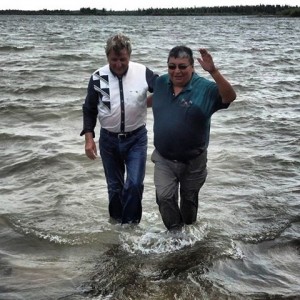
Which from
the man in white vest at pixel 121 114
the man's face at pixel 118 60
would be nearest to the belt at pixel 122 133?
the man in white vest at pixel 121 114

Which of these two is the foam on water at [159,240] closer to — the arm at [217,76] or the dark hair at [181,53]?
the arm at [217,76]

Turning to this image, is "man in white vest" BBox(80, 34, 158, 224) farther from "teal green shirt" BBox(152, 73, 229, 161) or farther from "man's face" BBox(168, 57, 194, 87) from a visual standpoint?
"man's face" BBox(168, 57, 194, 87)

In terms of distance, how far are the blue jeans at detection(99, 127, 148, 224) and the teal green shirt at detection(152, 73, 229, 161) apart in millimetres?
491

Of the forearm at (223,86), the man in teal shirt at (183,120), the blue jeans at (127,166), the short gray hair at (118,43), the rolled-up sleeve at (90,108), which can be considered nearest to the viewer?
the forearm at (223,86)

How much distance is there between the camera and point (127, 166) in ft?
19.7

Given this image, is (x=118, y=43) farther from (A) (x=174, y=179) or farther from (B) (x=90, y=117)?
(A) (x=174, y=179)

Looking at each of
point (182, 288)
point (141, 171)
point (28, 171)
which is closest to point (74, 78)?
point (28, 171)

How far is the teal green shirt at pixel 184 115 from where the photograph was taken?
201 inches

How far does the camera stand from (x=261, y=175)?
28.4ft

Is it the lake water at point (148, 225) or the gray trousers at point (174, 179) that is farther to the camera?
the gray trousers at point (174, 179)

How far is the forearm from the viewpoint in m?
4.76

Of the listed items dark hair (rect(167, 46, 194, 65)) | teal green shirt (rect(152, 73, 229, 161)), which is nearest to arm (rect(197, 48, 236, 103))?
teal green shirt (rect(152, 73, 229, 161))

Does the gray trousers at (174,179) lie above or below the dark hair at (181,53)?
below

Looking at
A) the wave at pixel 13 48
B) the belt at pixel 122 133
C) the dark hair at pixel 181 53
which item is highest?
the dark hair at pixel 181 53
